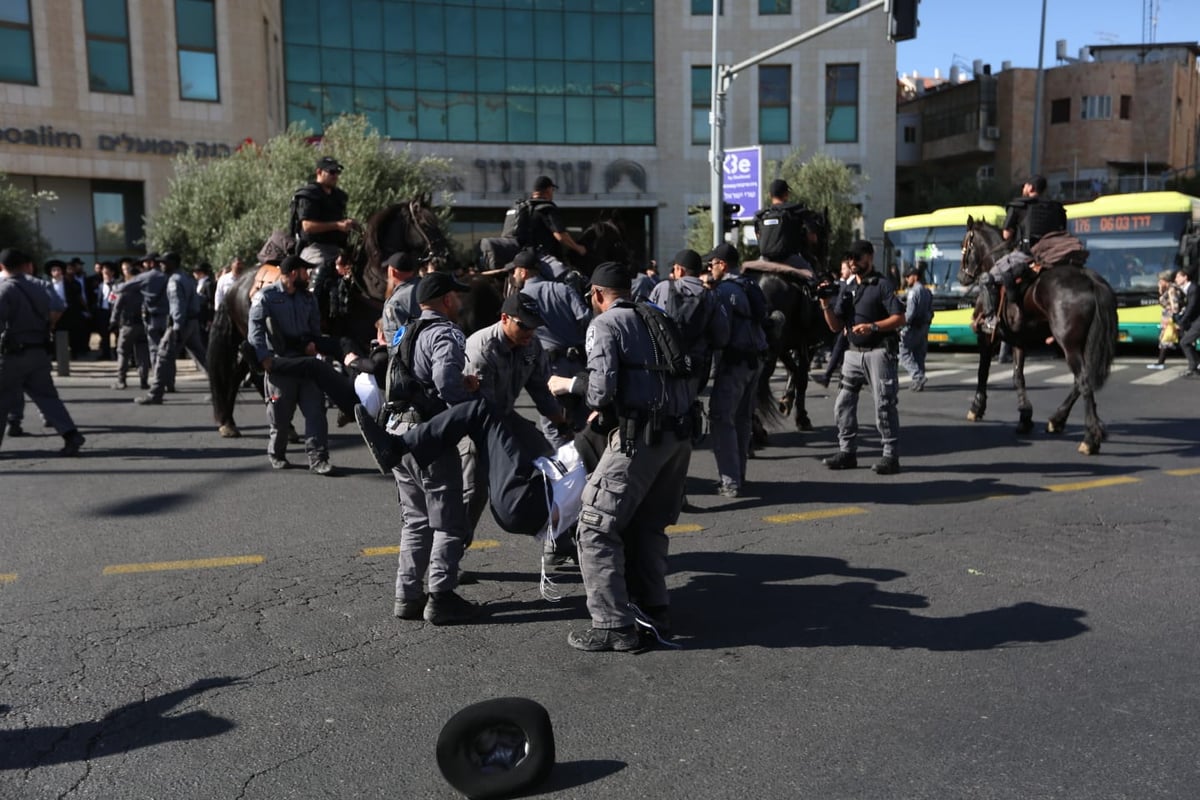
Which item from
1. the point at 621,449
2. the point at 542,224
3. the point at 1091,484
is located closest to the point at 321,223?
the point at 542,224

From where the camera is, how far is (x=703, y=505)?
778cm

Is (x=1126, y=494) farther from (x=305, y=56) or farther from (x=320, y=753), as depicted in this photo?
(x=305, y=56)

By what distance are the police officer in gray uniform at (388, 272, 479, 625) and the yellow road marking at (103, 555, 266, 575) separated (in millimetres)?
1509

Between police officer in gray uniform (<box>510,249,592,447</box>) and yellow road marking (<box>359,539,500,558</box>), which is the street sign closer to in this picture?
police officer in gray uniform (<box>510,249,592,447</box>)

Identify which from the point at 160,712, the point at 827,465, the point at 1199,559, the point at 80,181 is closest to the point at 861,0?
the point at 80,181

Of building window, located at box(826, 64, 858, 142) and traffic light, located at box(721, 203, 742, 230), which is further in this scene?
building window, located at box(826, 64, 858, 142)

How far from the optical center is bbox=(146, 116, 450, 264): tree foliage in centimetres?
2188

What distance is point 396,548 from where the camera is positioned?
21.5ft

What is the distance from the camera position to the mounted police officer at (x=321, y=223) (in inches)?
397

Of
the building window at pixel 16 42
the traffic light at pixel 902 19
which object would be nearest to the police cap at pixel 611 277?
the traffic light at pixel 902 19

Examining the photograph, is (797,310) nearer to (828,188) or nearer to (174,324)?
(174,324)

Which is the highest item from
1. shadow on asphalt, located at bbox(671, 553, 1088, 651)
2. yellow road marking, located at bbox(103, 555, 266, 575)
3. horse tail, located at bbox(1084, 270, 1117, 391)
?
horse tail, located at bbox(1084, 270, 1117, 391)

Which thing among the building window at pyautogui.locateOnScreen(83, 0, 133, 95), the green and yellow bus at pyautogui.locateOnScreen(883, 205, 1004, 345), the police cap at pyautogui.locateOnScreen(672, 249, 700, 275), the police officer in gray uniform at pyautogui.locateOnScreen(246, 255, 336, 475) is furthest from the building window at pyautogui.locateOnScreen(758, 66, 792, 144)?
the police cap at pyautogui.locateOnScreen(672, 249, 700, 275)

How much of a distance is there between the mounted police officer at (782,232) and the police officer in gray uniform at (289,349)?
4653 mm
